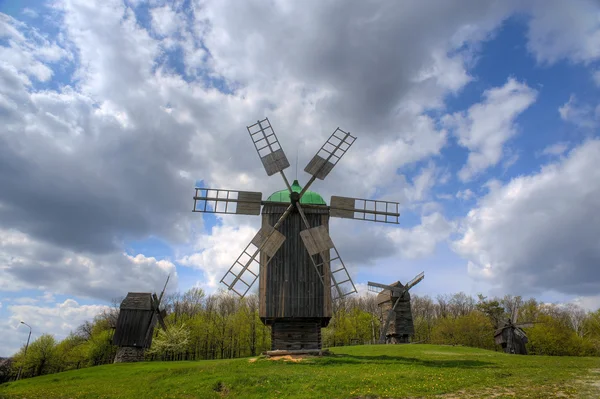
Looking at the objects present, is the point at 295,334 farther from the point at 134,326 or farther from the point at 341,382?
the point at 134,326

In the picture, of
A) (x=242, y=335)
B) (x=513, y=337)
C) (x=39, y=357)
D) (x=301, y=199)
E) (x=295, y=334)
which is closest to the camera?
(x=295, y=334)

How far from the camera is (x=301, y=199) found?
25.9 m

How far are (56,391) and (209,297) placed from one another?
54855 millimetres

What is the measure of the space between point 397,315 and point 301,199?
22729mm

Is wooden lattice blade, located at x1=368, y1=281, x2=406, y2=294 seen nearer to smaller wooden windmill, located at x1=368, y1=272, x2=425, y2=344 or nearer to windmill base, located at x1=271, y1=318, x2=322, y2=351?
smaller wooden windmill, located at x1=368, y1=272, x2=425, y2=344

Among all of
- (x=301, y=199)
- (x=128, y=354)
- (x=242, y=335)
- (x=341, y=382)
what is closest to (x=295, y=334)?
(x=301, y=199)

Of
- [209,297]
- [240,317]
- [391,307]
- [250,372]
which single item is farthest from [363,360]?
[209,297]

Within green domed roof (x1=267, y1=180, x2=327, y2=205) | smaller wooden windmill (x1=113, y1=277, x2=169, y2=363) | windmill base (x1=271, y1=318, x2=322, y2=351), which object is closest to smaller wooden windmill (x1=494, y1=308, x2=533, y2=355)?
windmill base (x1=271, y1=318, x2=322, y2=351)

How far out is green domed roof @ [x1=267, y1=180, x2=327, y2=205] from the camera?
84.5ft

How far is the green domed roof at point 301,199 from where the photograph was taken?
25.8m

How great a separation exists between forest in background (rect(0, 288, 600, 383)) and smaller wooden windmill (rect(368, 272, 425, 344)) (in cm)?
903

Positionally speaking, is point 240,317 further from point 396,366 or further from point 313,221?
point 396,366

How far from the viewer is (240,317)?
5753 cm

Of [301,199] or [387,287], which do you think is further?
[387,287]
